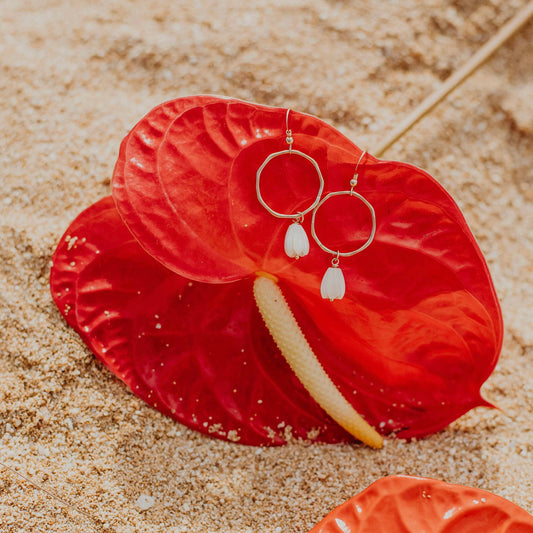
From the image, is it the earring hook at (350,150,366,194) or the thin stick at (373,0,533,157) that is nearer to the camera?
the earring hook at (350,150,366,194)

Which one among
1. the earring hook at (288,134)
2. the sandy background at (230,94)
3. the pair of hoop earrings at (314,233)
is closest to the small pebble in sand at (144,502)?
the sandy background at (230,94)

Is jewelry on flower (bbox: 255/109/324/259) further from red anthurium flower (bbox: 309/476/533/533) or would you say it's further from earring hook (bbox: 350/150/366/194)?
red anthurium flower (bbox: 309/476/533/533)

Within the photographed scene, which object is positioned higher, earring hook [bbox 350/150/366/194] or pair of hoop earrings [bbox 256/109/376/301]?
earring hook [bbox 350/150/366/194]

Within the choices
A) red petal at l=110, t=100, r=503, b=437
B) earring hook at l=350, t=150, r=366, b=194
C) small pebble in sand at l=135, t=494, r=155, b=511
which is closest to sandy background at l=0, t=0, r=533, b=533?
small pebble in sand at l=135, t=494, r=155, b=511

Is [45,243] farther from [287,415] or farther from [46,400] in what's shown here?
[287,415]

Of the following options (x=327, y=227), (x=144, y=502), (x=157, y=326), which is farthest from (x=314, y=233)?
(x=144, y=502)

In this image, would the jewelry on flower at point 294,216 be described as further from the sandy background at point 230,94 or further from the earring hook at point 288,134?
the sandy background at point 230,94

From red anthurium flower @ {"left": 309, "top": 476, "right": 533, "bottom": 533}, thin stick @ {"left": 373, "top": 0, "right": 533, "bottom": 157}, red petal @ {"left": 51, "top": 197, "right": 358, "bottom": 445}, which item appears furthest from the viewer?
thin stick @ {"left": 373, "top": 0, "right": 533, "bottom": 157}

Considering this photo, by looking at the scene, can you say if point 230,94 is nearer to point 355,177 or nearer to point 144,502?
point 355,177
